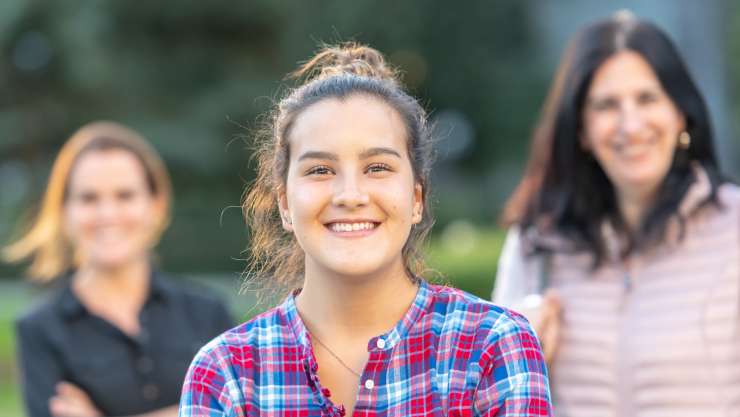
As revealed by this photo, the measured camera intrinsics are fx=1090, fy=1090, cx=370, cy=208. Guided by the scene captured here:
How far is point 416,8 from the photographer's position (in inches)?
733

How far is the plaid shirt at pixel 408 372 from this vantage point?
233 cm

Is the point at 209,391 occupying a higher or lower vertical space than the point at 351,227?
lower

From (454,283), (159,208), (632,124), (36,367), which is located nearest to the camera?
(632,124)

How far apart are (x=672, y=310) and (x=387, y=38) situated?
49.4 feet

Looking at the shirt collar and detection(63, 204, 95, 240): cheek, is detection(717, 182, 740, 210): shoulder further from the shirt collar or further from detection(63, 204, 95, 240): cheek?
detection(63, 204, 95, 240): cheek

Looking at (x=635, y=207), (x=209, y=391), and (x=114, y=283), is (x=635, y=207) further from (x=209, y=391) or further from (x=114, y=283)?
(x=114, y=283)

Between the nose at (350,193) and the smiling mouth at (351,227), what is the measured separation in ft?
0.14

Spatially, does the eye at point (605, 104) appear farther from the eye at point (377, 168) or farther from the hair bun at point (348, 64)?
the eye at point (377, 168)

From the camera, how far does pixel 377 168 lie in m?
2.42

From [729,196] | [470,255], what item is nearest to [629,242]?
[729,196]

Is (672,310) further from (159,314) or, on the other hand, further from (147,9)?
(147,9)

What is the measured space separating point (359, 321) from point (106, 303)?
2003mm

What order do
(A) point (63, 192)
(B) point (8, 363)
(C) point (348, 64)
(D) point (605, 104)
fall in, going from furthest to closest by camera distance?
(B) point (8, 363) → (A) point (63, 192) → (D) point (605, 104) → (C) point (348, 64)

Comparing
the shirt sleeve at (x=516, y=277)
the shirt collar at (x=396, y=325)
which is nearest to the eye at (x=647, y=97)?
the shirt sleeve at (x=516, y=277)
